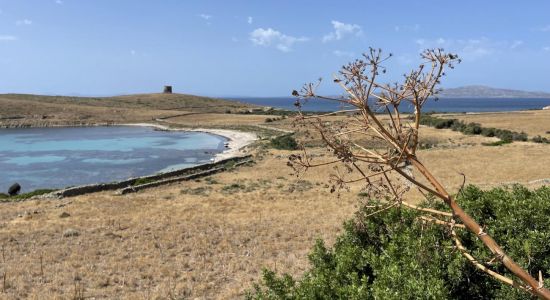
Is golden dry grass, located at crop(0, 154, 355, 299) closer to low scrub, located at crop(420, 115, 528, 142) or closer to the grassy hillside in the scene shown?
low scrub, located at crop(420, 115, 528, 142)

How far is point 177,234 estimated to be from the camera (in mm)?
20938

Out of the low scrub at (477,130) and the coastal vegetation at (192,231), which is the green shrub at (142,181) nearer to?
the coastal vegetation at (192,231)

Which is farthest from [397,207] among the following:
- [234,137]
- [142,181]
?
[234,137]

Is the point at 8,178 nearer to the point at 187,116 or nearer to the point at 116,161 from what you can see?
the point at 116,161

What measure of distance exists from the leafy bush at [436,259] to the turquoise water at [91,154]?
41.8 metres

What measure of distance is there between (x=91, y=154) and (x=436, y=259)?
6660cm

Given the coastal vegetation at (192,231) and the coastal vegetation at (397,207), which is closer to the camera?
the coastal vegetation at (397,207)

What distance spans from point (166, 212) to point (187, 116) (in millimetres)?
113591

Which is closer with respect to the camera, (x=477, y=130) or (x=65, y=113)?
(x=477, y=130)

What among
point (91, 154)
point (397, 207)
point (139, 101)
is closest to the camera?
point (397, 207)

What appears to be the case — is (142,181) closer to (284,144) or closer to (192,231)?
(192,231)

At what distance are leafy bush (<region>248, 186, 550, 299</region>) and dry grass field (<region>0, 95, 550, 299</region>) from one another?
1.39 m

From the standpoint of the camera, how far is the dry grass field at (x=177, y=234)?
1448 centimetres

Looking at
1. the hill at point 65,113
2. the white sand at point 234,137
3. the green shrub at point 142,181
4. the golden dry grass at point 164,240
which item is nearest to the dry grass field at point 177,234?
the golden dry grass at point 164,240
